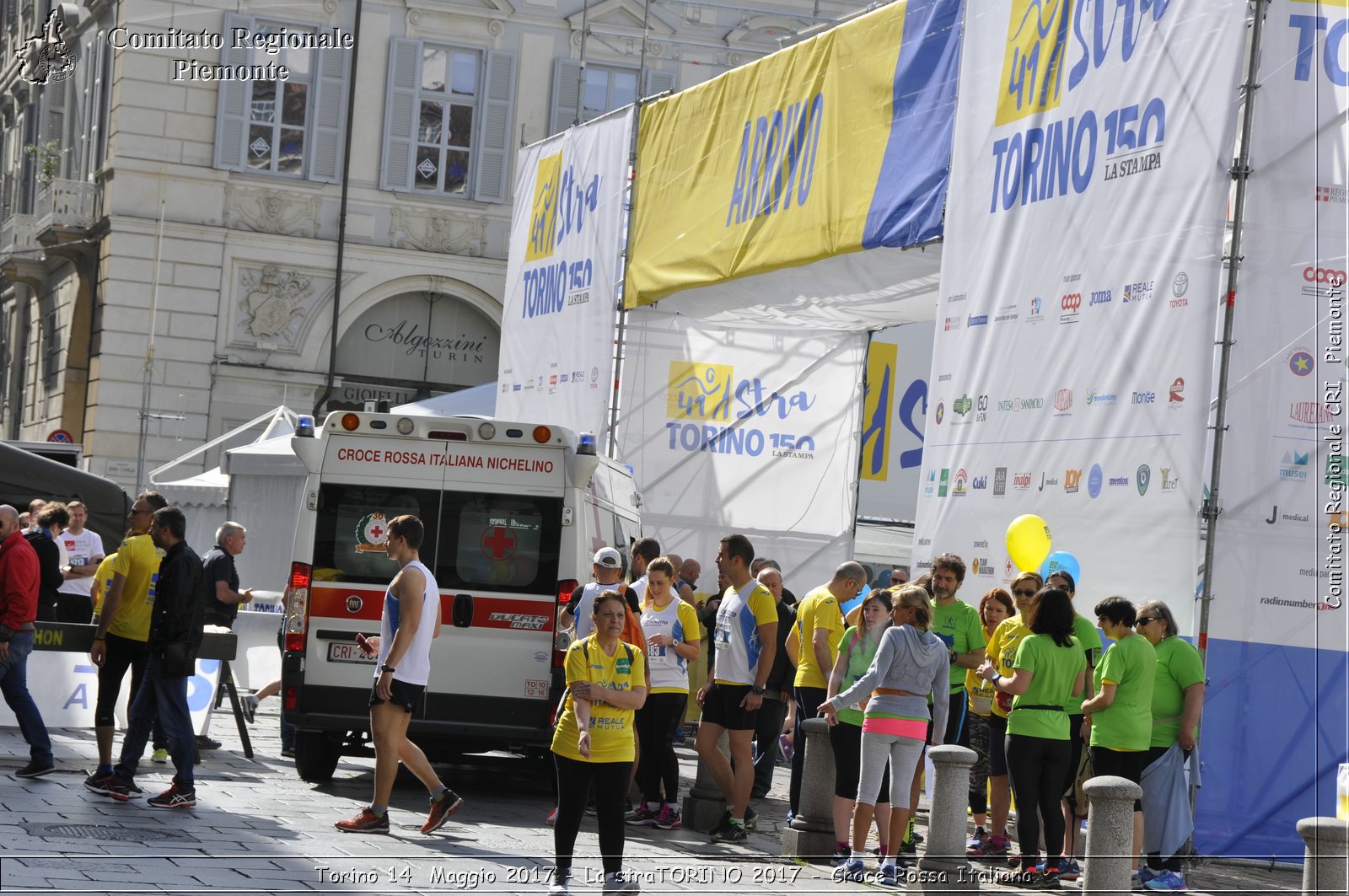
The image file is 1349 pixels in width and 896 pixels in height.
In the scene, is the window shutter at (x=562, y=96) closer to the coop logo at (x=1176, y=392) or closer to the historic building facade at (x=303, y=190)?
the historic building facade at (x=303, y=190)

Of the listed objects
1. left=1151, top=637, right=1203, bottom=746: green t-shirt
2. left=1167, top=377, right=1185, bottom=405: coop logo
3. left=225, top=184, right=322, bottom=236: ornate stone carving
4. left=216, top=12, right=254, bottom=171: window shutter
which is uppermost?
left=216, top=12, right=254, bottom=171: window shutter

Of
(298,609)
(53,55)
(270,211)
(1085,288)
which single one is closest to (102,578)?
(298,609)

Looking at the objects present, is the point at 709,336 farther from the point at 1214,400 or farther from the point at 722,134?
the point at 1214,400

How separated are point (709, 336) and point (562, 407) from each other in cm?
243

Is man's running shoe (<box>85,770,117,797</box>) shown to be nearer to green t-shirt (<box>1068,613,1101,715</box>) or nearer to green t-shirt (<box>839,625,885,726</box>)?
green t-shirt (<box>839,625,885,726</box>)

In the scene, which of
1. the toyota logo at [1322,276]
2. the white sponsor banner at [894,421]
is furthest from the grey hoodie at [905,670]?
the white sponsor banner at [894,421]

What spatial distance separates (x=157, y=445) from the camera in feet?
92.5

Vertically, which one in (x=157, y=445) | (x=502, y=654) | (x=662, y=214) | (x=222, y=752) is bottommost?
(x=222, y=752)

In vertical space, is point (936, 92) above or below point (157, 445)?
above

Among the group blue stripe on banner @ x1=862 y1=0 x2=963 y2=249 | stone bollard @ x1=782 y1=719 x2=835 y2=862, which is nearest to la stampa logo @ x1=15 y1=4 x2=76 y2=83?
blue stripe on banner @ x1=862 y1=0 x2=963 y2=249

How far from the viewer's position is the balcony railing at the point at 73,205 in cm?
2922

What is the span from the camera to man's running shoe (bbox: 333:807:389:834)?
930cm

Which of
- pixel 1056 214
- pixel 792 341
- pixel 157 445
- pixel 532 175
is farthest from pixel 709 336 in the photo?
pixel 157 445

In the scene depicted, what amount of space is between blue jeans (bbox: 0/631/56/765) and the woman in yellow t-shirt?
13.6ft
